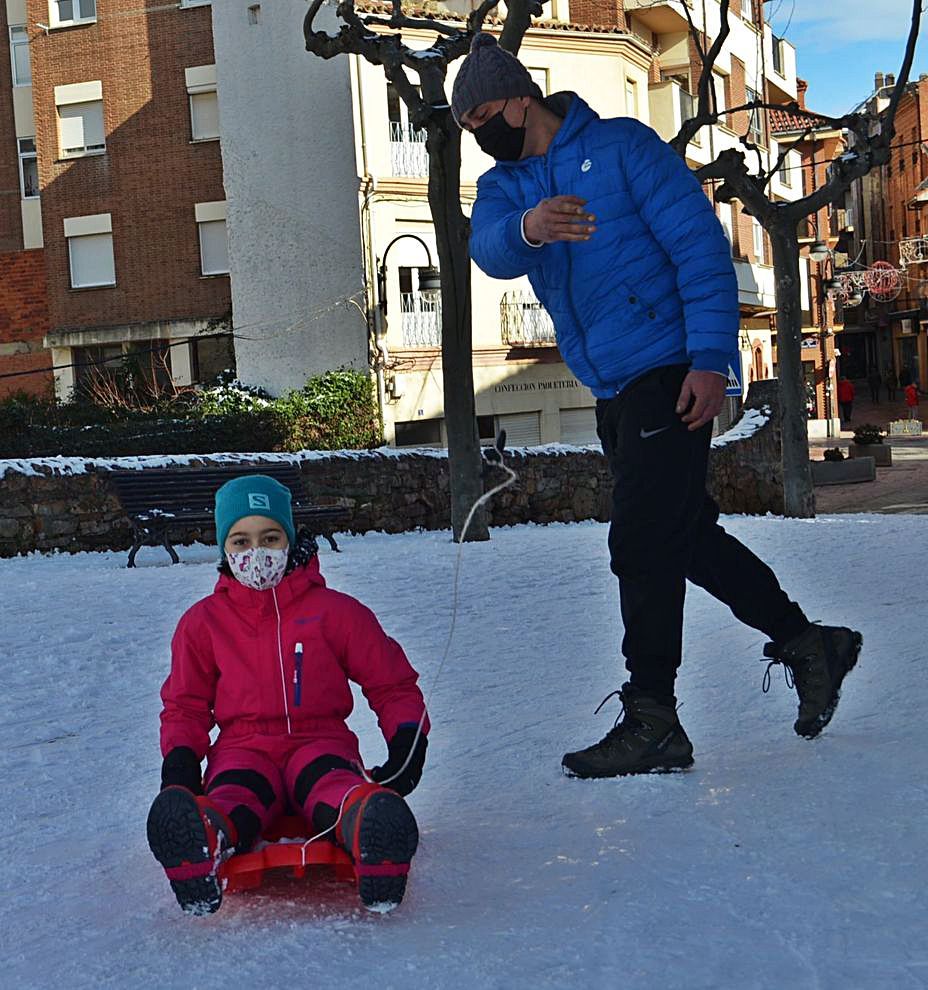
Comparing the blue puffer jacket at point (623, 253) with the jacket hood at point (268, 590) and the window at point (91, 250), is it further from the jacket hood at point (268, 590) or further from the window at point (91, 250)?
the window at point (91, 250)

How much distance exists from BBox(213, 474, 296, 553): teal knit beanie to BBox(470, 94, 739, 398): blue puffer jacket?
85cm

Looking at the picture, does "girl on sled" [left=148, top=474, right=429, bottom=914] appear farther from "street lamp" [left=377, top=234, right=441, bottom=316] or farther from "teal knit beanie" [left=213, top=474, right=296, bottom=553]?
"street lamp" [left=377, top=234, right=441, bottom=316]

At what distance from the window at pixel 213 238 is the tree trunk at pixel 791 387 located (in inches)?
644

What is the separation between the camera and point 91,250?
3044cm

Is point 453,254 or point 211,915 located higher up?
point 453,254

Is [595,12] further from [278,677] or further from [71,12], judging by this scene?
[278,677]

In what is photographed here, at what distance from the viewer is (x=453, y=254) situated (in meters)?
12.3

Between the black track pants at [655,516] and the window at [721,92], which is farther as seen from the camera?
the window at [721,92]

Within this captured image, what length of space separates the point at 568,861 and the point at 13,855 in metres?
1.30

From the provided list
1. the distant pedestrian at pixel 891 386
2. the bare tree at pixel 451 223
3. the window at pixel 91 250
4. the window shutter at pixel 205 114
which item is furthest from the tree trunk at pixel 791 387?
the distant pedestrian at pixel 891 386

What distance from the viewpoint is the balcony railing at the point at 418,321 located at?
2727 centimetres

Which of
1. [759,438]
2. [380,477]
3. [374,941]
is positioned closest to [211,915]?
[374,941]

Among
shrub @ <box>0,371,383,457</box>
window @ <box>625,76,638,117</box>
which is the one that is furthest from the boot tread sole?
window @ <box>625,76,638,117</box>

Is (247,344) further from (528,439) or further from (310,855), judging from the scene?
(310,855)
